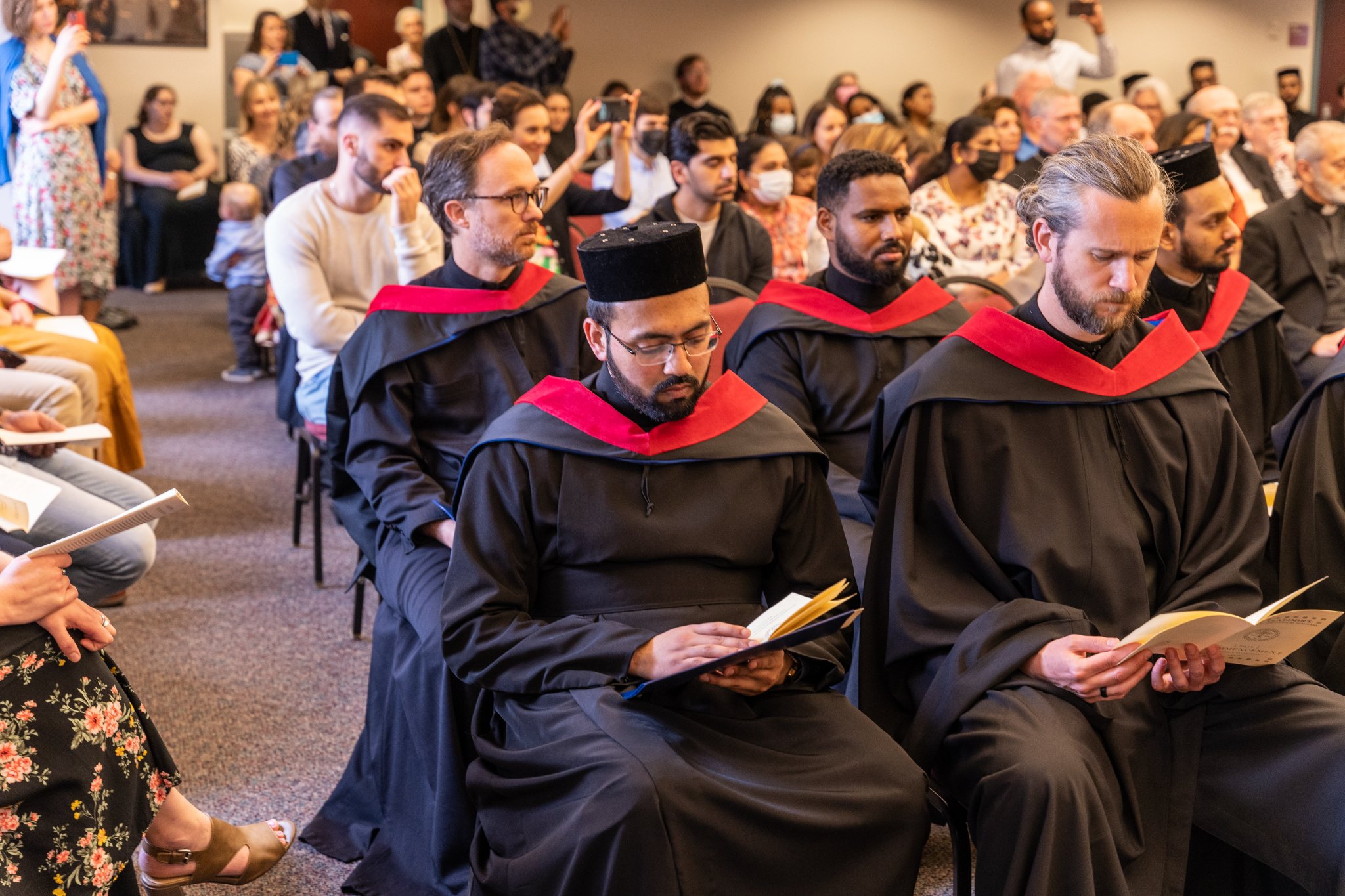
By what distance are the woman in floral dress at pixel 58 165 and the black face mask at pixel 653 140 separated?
9.13 feet

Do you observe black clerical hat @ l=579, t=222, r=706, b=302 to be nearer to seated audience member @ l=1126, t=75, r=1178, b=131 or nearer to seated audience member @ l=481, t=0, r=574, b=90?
seated audience member @ l=1126, t=75, r=1178, b=131

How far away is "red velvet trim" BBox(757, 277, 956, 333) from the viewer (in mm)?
3684

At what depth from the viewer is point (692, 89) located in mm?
12391

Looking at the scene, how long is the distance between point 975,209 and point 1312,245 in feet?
4.24

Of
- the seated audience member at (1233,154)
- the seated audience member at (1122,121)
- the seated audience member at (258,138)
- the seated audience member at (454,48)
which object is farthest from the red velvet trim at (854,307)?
the seated audience member at (454,48)

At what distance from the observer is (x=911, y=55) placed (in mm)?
14008

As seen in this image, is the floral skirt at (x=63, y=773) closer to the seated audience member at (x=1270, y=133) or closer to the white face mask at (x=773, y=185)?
the white face mask at (x=773, y=185)

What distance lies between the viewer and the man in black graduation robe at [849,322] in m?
3.59

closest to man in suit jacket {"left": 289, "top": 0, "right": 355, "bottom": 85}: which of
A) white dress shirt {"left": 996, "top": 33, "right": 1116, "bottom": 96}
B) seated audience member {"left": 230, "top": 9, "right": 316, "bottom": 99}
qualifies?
seated audience member {"left": 230, "top": 9, "right": 316, "bottom": 99}

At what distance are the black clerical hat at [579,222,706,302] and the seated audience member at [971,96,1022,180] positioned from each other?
15.2 feet

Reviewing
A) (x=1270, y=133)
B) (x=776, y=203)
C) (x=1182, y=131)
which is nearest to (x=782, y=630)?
(x=776, y=203)

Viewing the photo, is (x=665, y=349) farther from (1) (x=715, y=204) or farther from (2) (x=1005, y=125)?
(2) (x=1005, y=125)

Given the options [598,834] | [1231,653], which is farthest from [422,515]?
[1231,653]

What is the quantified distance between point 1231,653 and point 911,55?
1267cm
